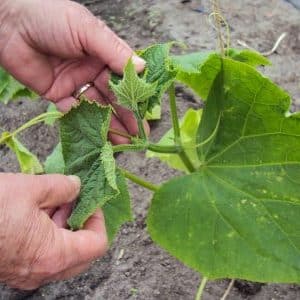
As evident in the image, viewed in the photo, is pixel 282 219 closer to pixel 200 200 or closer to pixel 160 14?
pixel 200 200

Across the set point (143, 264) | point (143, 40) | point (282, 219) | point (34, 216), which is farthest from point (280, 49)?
point (34, 216)

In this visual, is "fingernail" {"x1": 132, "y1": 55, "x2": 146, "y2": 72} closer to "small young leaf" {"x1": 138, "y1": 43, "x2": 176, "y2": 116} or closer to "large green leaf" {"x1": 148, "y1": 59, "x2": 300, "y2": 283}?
"small young leaf" {"x1": 138, "y1": 43, "x2": 176, "y2": 116}

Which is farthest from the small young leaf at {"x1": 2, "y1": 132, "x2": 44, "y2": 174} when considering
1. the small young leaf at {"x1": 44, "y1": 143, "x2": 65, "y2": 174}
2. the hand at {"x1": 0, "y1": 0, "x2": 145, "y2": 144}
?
the hand at {"x1": 0, "y1": 0, "x2": 145, "y2": 144}

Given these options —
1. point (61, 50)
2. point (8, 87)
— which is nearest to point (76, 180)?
point (61, 50)

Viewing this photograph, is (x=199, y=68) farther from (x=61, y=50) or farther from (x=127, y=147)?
(x=61, y=50)

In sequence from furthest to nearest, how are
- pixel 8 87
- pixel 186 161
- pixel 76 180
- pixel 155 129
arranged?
pixel 155 129, pixel 8 87, pixel 186 161, pixel 76 180

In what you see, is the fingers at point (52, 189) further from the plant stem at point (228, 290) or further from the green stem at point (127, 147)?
the plant stem at point (228, 290)

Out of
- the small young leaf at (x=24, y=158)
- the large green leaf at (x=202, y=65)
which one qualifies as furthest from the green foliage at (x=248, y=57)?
the small young leaf at (x=24, y=158)
